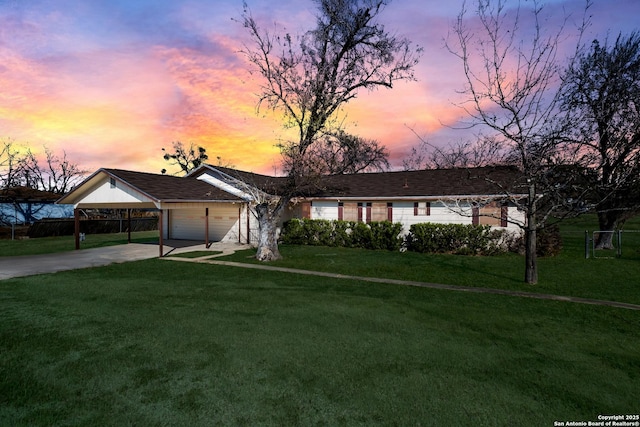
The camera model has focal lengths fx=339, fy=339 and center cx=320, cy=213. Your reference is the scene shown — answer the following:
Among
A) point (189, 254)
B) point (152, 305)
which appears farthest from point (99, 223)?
point (152, 305)

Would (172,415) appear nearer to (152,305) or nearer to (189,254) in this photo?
(152,305)

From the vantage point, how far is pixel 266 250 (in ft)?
48.2

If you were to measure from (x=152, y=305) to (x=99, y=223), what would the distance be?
24.6 meters

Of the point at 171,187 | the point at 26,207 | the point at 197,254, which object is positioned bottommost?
the point at 197,254

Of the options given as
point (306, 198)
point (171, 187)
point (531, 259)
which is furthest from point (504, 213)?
point (171, 187)

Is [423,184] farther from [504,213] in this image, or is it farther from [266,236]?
[266,236]

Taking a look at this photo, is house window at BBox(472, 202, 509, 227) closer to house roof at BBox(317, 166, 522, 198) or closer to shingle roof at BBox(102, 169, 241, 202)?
house roof at BBox(317, 166, 522, 198)

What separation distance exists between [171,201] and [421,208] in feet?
42.1

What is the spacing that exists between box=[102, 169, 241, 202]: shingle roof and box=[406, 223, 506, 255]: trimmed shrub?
34.6ft

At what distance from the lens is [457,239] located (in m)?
16.7

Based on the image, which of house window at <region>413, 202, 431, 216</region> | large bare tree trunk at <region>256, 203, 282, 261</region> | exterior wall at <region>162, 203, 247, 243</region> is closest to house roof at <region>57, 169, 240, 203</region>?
exterior wall at <region>162, 203, 247, 243</region>

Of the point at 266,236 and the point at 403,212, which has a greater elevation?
the point at 403,212

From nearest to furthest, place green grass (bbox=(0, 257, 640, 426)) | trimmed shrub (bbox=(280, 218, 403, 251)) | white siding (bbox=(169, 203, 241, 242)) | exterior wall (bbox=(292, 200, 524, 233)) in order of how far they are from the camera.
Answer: green grass (bbox=(0, 257, 640, 426)) < exterior wall (bbox=(292, 200, 524, 233)) < trimmed shrub (bbox=(280, 218, 403, 251)) < white siding (bbox=(169, 203, 241, 242))

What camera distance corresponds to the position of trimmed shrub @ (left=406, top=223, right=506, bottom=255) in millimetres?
16297
